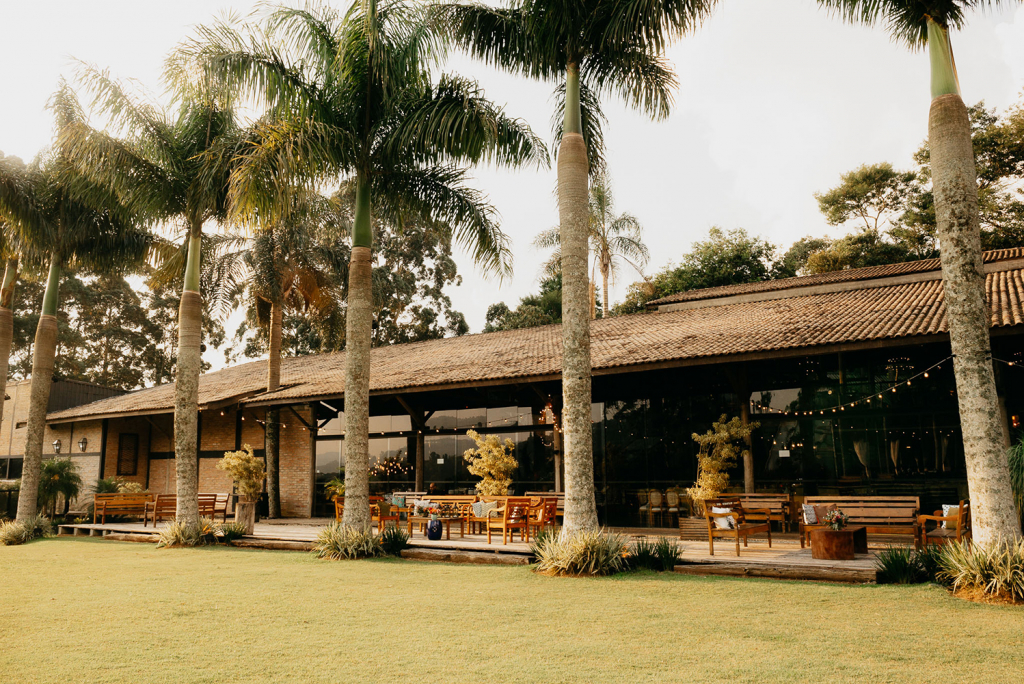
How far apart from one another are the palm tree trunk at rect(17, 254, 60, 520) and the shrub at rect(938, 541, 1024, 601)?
16.9 metres

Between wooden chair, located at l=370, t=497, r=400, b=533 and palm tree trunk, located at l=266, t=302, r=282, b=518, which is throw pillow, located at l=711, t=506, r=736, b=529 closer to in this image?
wooden chair, located at l=370, t=497, r=400, b=533

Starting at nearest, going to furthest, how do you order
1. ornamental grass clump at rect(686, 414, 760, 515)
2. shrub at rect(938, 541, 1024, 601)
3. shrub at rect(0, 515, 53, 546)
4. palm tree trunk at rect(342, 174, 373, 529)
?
1. shrub at rect(938, 541, 1024, 601)
2. palm tree trunk at rect(342, 174, 373, 529)
3. ornamental grass clump at rect(686, 414, 760, 515)
4. shrub at rect(0, 515, 53, 546)

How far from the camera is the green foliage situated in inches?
744

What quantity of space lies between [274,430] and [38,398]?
5.81 m

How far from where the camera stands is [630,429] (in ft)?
48.8

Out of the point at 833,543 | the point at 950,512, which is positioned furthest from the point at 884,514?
the point at 833,543

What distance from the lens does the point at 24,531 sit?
15.3 m

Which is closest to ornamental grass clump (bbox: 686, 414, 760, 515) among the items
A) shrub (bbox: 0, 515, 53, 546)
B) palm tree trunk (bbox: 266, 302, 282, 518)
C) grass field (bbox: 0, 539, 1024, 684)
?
grass field (bbox: 0, 539, 1024, 684)

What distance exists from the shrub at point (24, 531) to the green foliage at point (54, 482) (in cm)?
305

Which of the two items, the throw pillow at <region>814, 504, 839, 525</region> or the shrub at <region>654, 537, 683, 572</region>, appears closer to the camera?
the shrub at <region>654, 537, 683, 572</region>

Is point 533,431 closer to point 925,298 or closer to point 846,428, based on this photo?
point 846,428

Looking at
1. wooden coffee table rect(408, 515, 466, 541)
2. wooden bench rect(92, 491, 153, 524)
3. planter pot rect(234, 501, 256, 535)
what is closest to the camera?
wooden coffee table rect(408, 515, 466, 541)

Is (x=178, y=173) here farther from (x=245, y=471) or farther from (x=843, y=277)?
(x=843, y=277)

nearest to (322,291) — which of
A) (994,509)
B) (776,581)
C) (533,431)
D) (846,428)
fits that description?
(533,431)
